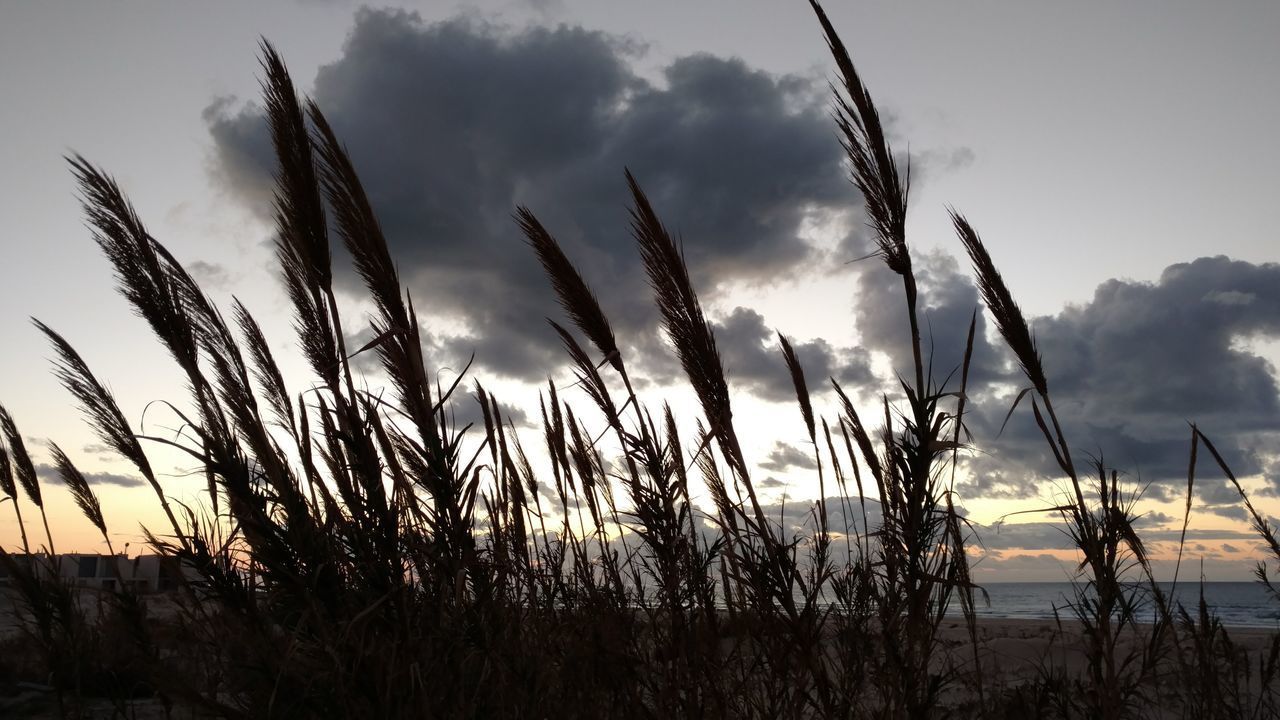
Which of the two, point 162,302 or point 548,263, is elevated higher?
point 548,263

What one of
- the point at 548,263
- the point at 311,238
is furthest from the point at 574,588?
the point at 311,238

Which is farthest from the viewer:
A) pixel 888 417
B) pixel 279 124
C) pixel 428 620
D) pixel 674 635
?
pixel 674 635

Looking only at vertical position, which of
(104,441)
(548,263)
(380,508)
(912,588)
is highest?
(548,263)

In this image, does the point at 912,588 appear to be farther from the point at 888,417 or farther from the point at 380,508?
the point at 380,508

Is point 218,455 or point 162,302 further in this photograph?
point 162,302

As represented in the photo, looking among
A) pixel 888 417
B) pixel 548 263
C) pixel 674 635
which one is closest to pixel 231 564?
pixel 674 635

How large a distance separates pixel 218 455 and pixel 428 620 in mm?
526

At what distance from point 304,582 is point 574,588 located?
172cm

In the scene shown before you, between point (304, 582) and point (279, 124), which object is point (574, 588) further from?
point (279, 124)

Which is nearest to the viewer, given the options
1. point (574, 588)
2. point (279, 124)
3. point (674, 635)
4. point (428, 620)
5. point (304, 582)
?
point (304, 582)

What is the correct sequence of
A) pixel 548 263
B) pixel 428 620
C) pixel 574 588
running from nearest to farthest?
pixel 428 620
pixel 548 263
pixel 574 588

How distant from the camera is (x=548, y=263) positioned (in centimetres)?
276

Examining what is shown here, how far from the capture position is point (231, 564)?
1.75m

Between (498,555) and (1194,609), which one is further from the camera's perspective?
(1194,609)
